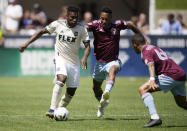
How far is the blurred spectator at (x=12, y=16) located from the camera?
22344 mm

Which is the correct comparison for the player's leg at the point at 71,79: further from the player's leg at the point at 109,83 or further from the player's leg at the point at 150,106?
the player's leg at the point at 150,106

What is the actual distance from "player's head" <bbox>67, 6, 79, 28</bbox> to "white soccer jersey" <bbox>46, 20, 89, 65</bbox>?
0.21 metres

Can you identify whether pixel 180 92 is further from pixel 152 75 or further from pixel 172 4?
pixel 172 4

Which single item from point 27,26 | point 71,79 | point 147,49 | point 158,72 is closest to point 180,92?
point 158,72

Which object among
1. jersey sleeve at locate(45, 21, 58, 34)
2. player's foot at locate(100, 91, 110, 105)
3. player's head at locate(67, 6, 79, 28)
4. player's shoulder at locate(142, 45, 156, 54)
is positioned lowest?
player's foot at locate(100, 91, 110, 105)

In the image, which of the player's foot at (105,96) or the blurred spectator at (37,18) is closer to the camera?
the player's foot at (105,96)

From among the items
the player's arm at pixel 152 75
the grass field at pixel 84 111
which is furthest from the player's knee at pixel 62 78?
the player's arm at pixel 152 75

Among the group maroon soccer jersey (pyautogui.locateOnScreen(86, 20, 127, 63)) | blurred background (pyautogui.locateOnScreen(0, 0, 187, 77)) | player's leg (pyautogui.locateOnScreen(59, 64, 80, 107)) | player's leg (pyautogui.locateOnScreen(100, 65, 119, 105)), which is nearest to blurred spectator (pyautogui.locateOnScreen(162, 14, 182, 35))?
blurred background (pyautogui.locateOnScreen(0, 0, 187, 77))

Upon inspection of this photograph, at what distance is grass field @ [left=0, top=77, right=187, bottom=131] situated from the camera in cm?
922

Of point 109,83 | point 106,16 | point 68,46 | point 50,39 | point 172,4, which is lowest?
point 50,39

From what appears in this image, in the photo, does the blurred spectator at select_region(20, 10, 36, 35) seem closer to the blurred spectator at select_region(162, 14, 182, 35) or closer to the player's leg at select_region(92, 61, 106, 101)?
the blurred spectator at select_region(162, 14, 182, 35)

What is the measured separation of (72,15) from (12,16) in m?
12.9

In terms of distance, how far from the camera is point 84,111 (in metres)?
11.6

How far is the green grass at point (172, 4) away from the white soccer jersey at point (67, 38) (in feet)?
50.8
